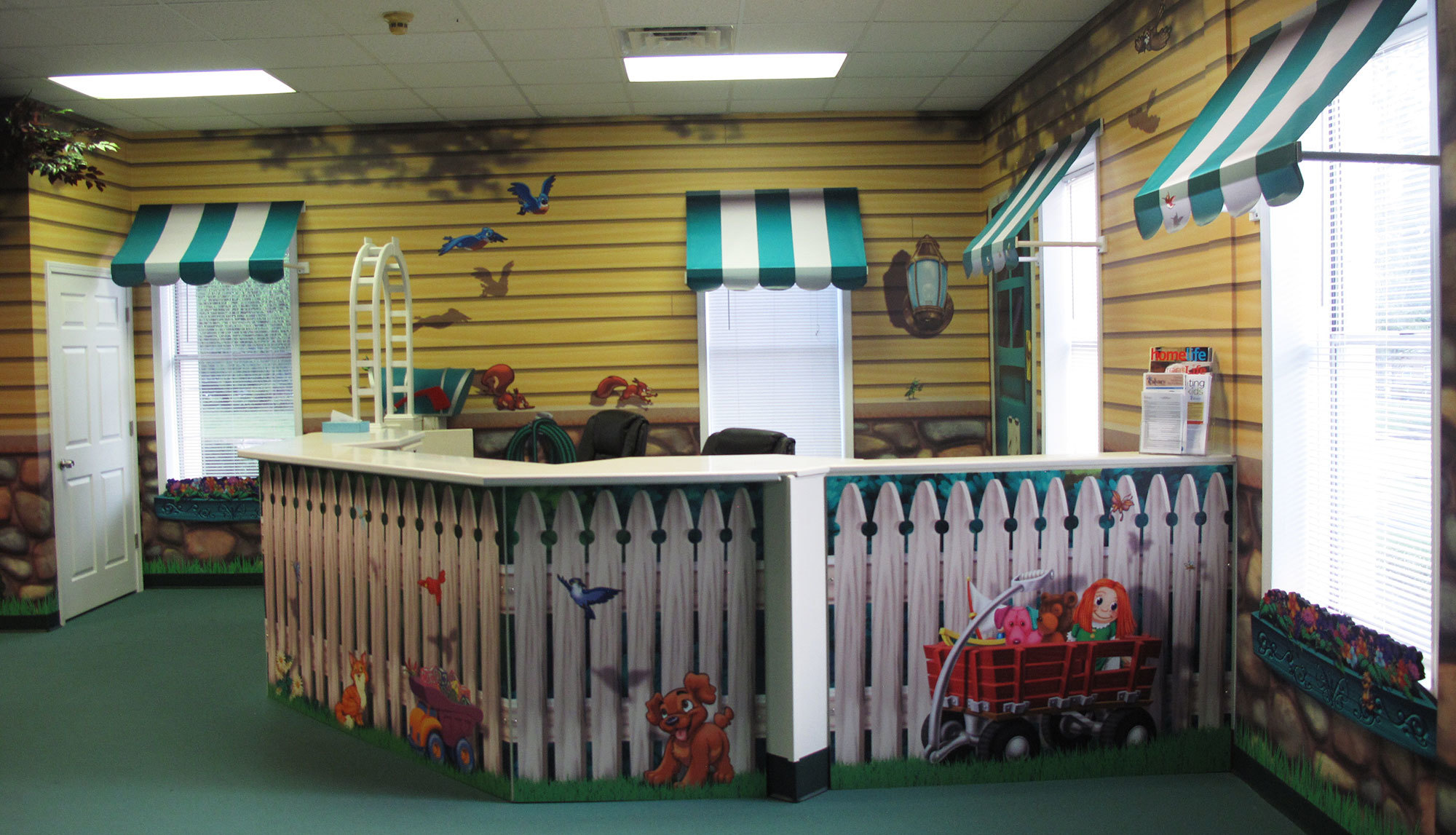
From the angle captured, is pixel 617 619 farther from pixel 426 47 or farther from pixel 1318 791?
pixel 426 47

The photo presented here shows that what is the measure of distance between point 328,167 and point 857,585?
16.6 ft

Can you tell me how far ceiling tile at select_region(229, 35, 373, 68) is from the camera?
4949 millimetres

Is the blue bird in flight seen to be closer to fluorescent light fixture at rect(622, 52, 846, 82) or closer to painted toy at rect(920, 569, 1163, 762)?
painted toy at rect(920, 569, 1163, 762)

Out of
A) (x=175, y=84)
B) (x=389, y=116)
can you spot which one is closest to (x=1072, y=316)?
(x=389, y=116)

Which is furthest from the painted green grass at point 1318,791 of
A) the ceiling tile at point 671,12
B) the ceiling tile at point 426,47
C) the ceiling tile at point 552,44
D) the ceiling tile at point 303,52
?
the ceiling tile at point 303,52

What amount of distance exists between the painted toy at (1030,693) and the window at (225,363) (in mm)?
5086

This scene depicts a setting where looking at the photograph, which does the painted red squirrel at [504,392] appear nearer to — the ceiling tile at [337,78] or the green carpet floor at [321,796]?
the ceiling tile at [337,78]

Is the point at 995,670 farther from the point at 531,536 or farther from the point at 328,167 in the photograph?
the point at 328,167

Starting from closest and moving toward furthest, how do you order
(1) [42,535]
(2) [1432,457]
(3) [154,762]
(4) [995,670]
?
(2) [1432,457]
(4) [995,670]
(3) [154,762]
(1) [42,535]

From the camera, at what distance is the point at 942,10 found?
4711 mm

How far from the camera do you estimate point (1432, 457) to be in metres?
2.67

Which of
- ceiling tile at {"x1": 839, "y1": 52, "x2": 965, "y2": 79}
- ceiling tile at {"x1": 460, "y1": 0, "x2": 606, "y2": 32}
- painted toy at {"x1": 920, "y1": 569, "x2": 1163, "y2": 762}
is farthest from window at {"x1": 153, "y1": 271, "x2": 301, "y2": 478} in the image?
painted toy at {"x1": 920, "y1": 569, "x2": 1163, "y2": 762}

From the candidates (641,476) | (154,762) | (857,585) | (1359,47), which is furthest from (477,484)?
(1359,47)

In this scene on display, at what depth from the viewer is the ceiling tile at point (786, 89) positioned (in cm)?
594
